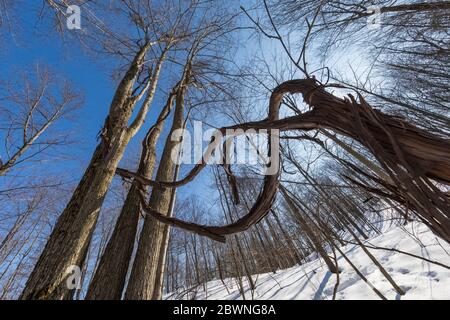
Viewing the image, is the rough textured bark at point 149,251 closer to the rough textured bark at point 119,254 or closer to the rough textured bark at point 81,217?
the rough textured bark at point 119,254

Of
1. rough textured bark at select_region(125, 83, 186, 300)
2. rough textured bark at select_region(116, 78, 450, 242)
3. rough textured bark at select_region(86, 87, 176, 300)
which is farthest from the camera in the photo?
rough textured bark at select_region(125, 83, 186, 300)

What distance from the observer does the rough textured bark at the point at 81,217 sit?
5.51 feet

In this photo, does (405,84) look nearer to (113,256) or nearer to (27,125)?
(113,256)

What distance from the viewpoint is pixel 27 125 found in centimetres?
771

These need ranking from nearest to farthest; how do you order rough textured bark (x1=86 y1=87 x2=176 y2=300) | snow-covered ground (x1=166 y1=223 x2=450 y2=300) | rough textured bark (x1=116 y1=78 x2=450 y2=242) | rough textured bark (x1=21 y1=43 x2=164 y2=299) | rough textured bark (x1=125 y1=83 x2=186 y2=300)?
1. rough textured bark (x1=116 y1=78 x2=450 y2=242)
2. rough textured bark (x1=21 y1=43 x2=164 y2=299)
3. rough textured bark (x1=86 y1=87 x2=176 y2=300)
4. rough textured bark (x1=125 y1=83 x2=186 y2=300)
5. snow-covered ground (x1=166 y1=223 x2=450 y2=300)

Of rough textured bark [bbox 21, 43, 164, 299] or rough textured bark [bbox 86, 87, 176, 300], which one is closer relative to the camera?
rough textured bark [bbox 21, 43, 164, 299]

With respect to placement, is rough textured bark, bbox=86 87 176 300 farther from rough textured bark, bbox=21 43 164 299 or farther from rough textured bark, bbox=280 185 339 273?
rough textured bark, bbox=280 185 339 273

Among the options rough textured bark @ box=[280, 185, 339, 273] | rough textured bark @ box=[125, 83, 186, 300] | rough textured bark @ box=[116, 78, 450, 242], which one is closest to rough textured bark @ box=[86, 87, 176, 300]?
rough textured bark @ box=[125, 83, 186, 300]

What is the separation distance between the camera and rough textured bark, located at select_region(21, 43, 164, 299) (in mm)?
1679

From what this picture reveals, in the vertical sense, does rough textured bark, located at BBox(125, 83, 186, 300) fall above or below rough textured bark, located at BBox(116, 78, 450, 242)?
above

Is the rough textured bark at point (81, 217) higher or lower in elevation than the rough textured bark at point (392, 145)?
higher

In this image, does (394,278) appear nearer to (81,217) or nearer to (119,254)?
(119,254)

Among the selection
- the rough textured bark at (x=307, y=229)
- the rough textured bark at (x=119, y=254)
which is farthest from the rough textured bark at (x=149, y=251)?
the rough textured bark at (x=307, y=229)

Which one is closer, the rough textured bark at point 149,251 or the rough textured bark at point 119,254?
the rough textured bark at point 119,254
